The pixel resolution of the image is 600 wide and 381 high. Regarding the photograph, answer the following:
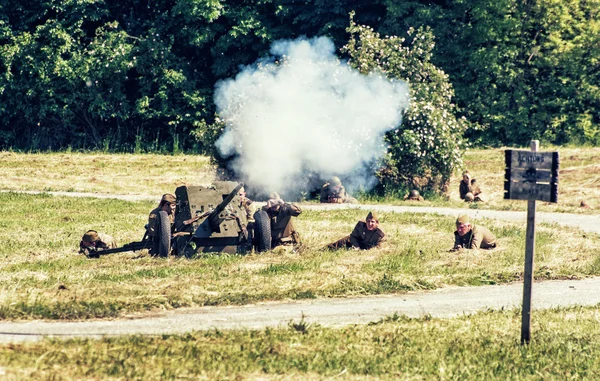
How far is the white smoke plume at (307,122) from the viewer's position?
30.2m

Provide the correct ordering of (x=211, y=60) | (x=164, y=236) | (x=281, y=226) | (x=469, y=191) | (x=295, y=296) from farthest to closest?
(x=211, y=60) < (x=469, y=191) < (x=281, y=226) < (x=164, y=236) < (x=295, y=296)

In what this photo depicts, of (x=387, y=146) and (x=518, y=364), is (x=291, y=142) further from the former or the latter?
(x=518, y=364)

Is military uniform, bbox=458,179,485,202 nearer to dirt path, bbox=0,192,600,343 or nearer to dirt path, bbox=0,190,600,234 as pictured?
dirt path, bbox=0,190,600,234

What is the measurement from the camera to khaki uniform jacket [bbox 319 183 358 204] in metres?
29.8

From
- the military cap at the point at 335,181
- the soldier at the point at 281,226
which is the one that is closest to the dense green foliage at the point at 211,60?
the military cap at the point at 335,181

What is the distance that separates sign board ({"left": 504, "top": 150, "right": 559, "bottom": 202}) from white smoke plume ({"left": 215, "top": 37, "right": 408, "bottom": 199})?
18004 millimetres

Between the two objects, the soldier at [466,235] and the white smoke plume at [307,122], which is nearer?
the soldier at [466,235]

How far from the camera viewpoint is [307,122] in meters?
30.2

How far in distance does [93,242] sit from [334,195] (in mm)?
11213

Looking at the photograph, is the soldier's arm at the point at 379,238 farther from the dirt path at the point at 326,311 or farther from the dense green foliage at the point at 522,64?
the dense green foliage at the point at 522,64

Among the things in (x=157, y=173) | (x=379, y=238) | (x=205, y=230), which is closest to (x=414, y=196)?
(x=157, y=173)

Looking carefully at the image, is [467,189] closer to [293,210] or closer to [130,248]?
[293,210]

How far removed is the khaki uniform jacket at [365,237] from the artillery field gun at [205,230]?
5.75ft

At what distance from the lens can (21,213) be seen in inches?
1042
